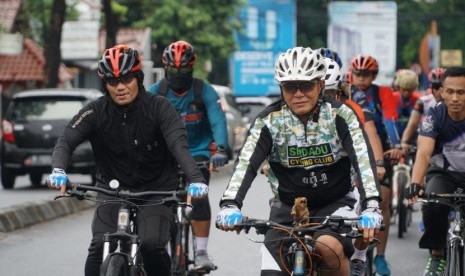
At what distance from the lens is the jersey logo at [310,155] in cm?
706

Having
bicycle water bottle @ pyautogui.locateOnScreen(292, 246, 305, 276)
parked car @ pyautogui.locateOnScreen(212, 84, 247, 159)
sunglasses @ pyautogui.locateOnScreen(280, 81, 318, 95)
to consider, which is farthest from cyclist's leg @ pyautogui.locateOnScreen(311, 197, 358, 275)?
parked car @ pyautogui.locateOnScreen(212, 84, 247, 159)

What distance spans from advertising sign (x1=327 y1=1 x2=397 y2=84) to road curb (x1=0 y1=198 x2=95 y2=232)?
69.7 m

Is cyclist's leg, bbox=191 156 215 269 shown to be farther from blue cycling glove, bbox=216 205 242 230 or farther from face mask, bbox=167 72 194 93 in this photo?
blue cycling glove, bbox=216 205 242 230

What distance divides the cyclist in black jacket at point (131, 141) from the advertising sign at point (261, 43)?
220ft

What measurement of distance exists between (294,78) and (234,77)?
69.4 metres

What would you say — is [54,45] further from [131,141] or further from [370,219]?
[370,219]

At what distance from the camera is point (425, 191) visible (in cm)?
879

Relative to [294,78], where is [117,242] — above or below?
below

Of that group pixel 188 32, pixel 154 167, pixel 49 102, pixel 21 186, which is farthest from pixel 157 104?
pixel 188 32

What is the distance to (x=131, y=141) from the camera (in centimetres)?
801

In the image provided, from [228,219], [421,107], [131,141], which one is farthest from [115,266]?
[421,107]

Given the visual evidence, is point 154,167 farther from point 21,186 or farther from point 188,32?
point 188,32

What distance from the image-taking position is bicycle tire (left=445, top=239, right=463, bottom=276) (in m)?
8.13

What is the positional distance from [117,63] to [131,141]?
0.47m
